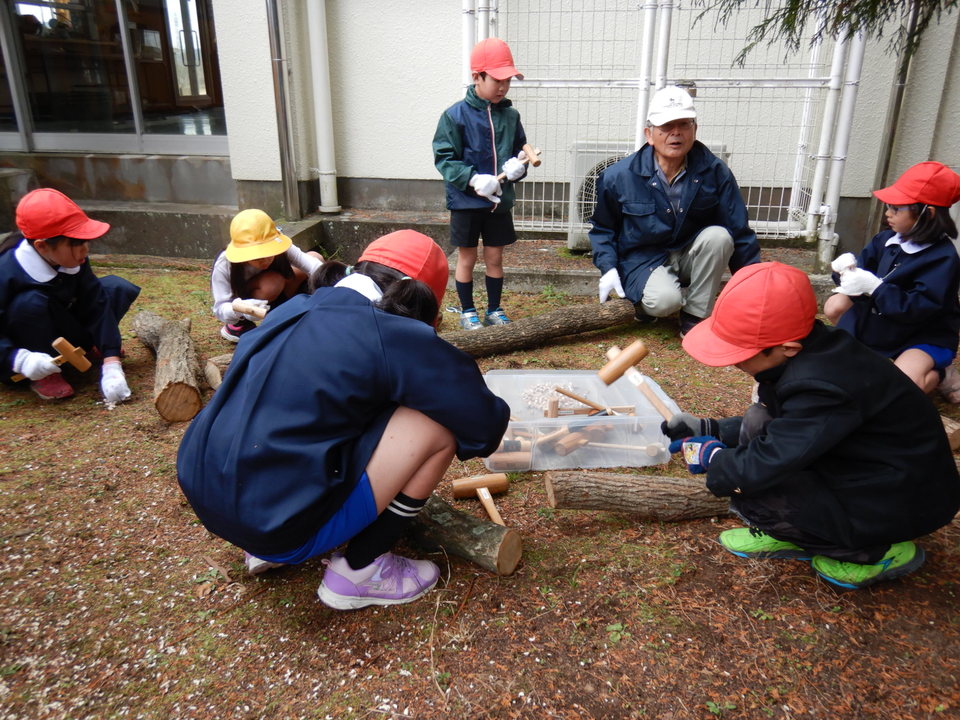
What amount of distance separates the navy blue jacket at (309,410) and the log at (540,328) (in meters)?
2.13

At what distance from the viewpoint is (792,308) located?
1.90 metres

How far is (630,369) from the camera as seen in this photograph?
2805 mm

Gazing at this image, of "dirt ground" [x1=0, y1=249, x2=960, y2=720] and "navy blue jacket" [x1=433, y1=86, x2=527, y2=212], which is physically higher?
"navy blue jacket" [x1=433, y1=86, x2=527, y2=212]

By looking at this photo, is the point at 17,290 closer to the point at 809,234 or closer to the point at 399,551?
the point at 399,551

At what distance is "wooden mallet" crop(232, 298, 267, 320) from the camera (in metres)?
3.52

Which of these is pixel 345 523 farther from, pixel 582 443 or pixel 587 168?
pixel 587 168

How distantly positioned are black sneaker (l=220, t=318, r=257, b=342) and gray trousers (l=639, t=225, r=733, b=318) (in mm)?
2447

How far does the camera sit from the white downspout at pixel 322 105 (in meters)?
5.93

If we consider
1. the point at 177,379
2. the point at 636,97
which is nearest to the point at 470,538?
the point at 177,379

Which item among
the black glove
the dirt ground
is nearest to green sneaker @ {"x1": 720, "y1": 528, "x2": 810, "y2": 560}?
the dirt ground

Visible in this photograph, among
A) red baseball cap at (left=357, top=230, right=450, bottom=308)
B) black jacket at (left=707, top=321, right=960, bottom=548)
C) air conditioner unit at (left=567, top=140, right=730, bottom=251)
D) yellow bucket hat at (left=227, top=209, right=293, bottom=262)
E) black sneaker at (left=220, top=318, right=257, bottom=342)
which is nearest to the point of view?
black jacket at (left=707, top=321, right=960, bottom=548)

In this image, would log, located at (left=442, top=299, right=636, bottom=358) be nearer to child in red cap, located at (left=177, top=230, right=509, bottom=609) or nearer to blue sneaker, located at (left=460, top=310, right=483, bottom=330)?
blue sneaker, located at (left=460, top=310, right=483, bottom=330)

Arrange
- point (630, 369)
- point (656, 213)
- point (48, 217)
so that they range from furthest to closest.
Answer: point (656, 213) → point (48, 217) → point (630, 369)

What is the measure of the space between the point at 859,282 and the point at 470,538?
2248 mm
